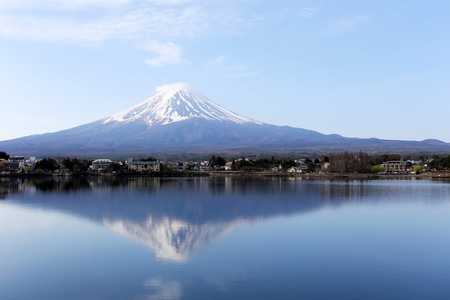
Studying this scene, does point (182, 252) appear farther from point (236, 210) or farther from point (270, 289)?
point (236, 210)

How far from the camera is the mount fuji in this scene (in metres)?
131

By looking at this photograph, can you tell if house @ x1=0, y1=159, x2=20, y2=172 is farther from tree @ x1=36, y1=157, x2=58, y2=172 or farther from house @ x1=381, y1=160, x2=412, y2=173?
house @ x1=381, y1=160, x2=412, y2=173

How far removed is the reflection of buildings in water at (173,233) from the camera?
1045cm

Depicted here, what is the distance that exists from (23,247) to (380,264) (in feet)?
28.4

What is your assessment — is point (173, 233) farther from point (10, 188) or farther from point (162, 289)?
point (10, 188)

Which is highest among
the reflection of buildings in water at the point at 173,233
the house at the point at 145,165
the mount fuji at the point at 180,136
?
the mount fuji at the point at 180,136

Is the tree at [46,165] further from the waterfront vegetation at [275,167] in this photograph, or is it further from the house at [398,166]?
the house at [398,166]

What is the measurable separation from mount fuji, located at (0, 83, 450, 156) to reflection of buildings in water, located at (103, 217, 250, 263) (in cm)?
10495

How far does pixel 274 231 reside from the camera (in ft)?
43.1

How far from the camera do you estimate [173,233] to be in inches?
510

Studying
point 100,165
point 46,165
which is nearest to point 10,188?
point 46,165

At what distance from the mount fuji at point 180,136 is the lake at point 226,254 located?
343ft

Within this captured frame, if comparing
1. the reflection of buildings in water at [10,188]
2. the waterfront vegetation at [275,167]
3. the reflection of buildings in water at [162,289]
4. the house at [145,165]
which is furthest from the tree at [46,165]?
the reflection of buildings in water at [162,289]

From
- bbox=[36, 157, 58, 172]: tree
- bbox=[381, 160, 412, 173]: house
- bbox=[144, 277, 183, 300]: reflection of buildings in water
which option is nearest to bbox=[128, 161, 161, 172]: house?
bbox=[36, 157, 58, 172]: tree
